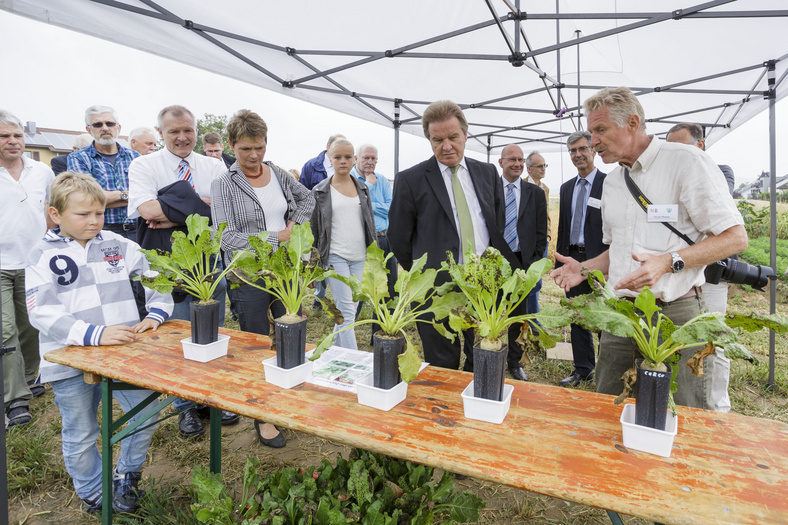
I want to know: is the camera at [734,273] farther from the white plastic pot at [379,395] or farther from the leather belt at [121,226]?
the leather belt at [121,226]

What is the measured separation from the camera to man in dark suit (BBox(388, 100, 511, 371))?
2484 millimetres

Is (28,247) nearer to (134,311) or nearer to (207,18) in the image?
(134,311)

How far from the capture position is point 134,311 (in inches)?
88.4

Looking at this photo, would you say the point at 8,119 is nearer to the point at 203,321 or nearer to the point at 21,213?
the point at 21,213

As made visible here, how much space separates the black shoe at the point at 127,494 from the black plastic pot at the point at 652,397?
2.45 meters

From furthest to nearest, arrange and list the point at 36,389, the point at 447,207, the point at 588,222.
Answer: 1. the point at 36,389
2. the point at 588,222
3. the point at 447,207

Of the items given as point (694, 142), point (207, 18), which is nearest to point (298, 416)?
point (207, 18)

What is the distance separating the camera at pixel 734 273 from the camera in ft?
7.28

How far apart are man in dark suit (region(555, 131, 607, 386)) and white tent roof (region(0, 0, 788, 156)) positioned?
1028 mm

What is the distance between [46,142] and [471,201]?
4276 centimetres

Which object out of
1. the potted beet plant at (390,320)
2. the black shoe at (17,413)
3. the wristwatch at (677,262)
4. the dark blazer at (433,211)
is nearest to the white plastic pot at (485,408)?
the potted beet plant at (390,320)

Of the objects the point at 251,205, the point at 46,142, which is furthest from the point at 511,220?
the point at 46,142

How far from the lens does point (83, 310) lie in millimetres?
2033

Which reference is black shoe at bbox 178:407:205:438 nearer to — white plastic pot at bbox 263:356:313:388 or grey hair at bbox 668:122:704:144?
white plastic pot at bbox 263:356:313:388
